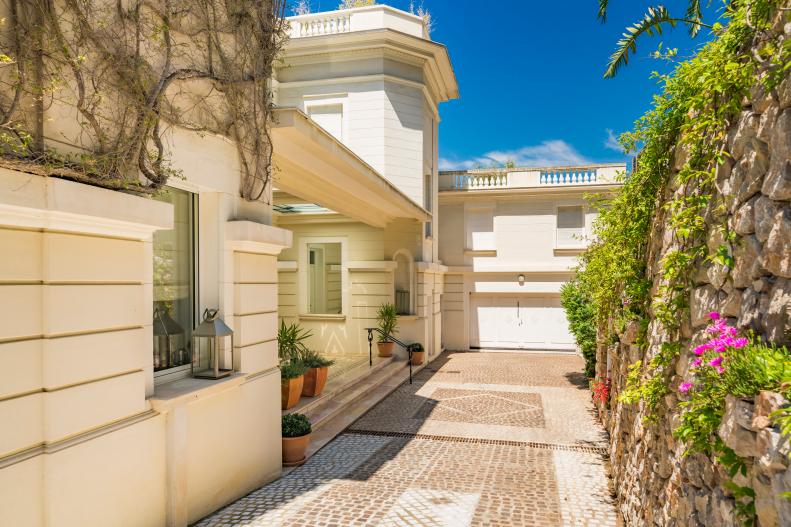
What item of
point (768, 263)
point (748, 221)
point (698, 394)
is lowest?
point (698, 394)

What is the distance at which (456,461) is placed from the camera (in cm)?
634

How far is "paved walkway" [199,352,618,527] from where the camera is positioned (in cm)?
480

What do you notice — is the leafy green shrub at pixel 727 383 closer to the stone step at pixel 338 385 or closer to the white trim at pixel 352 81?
the stone step at pixel 338 385

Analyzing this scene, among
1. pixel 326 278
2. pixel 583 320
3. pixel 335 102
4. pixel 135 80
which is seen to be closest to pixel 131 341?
pixel 135 80

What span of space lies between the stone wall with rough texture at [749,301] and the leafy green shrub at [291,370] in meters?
5.61

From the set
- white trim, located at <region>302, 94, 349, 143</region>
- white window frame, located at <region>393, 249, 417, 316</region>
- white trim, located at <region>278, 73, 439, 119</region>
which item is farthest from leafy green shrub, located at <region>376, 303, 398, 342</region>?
white trim, located at <region>278, 73, 439, 119</region>

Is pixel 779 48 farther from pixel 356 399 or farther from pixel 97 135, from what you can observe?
pixel 356 399

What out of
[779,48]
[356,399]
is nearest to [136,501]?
[779,48]

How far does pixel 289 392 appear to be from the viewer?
25.1ft

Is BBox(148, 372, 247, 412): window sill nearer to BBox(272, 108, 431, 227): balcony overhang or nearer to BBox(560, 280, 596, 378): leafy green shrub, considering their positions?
BBox(272, 108, 431, 227): balcony overhang

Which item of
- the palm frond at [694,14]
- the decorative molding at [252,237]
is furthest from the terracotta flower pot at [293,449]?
the palm frond at [694,14]

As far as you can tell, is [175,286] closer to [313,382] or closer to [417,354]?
[313,382]

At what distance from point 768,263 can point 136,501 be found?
4.56 m

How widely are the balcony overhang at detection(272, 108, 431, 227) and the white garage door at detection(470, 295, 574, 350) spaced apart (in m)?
6.99
